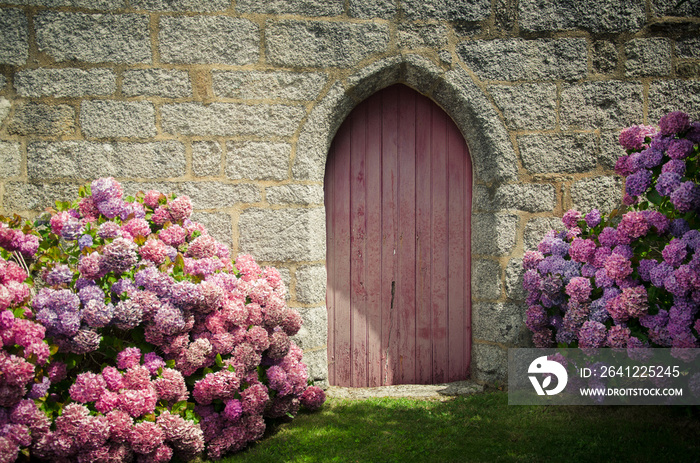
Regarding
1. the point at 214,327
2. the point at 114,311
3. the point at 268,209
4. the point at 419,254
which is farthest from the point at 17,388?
the point at 419,254

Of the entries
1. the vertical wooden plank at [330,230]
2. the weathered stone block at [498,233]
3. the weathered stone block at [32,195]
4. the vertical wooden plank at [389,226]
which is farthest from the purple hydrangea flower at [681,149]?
the weathered stone block at [32,195]

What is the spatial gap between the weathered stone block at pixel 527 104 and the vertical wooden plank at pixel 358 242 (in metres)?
1.03

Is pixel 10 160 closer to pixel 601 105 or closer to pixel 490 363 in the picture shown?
pixel 490 363

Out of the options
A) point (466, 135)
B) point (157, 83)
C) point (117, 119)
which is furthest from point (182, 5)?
point (466, 135)

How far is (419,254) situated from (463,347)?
2.69ft

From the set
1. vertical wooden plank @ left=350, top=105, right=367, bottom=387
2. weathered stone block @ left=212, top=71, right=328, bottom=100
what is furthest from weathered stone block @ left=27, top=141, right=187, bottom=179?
vertical wooden plank @ left=350, top=105, right=367, bottom=387

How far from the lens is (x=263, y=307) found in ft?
9.71

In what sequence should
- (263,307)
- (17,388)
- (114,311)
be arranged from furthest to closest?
(263,307)
(114,311)
(17,388)

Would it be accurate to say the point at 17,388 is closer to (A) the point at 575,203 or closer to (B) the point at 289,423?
(B) the point at 289,423

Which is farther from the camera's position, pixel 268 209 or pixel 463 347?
pixel 463 347

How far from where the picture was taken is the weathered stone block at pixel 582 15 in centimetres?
352

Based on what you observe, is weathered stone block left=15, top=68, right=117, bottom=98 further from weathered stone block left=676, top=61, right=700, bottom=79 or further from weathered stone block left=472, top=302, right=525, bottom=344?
weathered stone block left=676, top=61, right=700, bottom=79

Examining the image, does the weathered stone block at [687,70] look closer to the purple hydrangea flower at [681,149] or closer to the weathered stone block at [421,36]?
the purple hydrangea flower at [681,149]

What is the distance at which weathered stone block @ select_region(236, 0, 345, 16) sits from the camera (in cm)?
341
